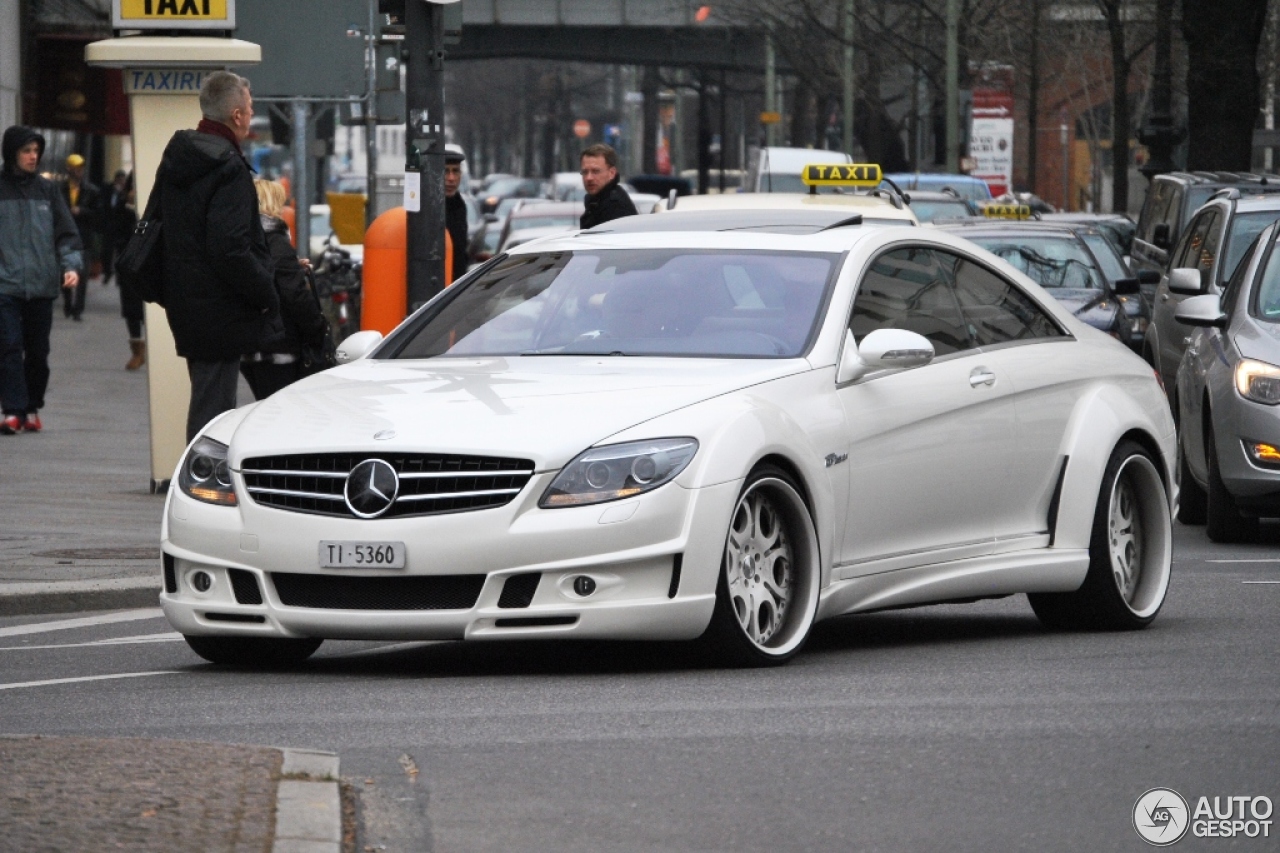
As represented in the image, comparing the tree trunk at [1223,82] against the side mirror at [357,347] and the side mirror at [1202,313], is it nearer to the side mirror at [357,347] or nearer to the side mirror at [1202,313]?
the side mirror at [1202,313]

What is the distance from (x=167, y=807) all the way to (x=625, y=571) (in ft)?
7.40

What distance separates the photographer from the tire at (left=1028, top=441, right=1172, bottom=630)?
9398mm

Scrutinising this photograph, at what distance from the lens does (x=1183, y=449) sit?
14.2m

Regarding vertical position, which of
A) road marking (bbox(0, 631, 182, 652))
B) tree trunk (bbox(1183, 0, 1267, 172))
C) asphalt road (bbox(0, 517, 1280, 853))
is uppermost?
tree trunk (bbox(1183, 0, 1267, 172))

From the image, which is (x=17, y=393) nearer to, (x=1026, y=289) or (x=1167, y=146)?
(x=1026, y=289)

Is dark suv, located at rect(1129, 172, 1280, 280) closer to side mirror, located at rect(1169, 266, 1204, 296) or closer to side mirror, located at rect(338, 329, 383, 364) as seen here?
side mirror, located at rect(1169, 266, 1204, 296)

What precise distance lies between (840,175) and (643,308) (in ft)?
36.3

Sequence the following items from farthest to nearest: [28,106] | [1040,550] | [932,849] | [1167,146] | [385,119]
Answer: [1167,146]
[28,106]
[385,119]
[1040,550]
[932,849]

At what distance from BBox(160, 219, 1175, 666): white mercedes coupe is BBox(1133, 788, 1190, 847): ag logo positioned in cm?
193

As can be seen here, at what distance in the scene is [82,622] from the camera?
403 inches

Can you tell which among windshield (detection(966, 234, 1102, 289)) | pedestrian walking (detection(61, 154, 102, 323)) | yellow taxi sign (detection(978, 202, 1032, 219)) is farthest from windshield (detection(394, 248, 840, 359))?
pedestrian walking (detection(61, 154, 102, 323))

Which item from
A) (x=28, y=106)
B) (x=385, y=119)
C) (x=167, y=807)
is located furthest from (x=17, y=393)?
(x=28, y=106)

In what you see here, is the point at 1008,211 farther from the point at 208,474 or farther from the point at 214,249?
the point at 208,474

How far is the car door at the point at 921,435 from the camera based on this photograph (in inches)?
A: 335
